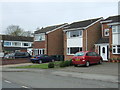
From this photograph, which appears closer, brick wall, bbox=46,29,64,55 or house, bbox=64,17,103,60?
house, bbox=64,17,103,60

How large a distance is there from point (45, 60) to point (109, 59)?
979cm

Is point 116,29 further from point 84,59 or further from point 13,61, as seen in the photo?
point 13,61

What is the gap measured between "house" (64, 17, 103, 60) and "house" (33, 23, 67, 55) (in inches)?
192

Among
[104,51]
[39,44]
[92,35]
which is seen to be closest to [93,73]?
[104,51]

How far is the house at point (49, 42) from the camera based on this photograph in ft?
115

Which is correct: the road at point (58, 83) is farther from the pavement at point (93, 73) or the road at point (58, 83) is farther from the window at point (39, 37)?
the window at point (39, 37)

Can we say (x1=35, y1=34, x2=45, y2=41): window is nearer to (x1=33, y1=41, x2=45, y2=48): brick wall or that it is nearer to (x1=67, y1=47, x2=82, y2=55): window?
(x1=33, y1=41, x2=45, y2=48): brick wall

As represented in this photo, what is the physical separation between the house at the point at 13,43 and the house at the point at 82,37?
27.7 meters

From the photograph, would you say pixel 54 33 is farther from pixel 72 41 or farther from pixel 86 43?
pixel 86 43

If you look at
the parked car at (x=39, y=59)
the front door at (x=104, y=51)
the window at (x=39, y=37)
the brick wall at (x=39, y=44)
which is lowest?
the parked car at (x=39, y=59)

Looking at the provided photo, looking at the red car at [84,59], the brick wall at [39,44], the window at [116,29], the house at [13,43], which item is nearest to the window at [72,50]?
the brick wall at [39,44]

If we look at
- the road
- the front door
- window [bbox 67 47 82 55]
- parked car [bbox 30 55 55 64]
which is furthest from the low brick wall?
the road

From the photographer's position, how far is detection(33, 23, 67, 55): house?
1380 inches

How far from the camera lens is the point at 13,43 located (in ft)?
192
